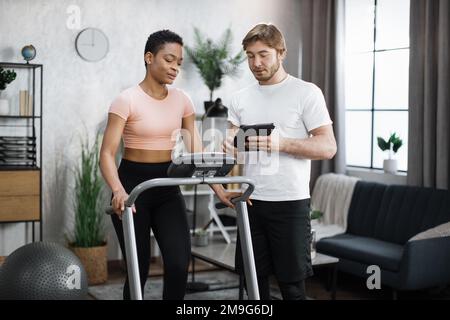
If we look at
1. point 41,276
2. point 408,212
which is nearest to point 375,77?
point 408,212

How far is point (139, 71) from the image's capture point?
18.7 ft

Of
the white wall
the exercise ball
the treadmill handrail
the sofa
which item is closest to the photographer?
the treadmill handrail

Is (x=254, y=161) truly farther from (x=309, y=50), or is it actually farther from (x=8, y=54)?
(x=309, y=50)

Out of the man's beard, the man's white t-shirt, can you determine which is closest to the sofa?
the man's white t-shirt

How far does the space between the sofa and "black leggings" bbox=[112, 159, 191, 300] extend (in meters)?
1.88

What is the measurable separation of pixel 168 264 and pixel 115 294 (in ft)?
6.72

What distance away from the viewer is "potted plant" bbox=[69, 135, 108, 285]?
17.0 ft

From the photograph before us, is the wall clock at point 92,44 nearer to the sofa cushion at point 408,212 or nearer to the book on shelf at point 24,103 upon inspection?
the book on shelf at point 24,103

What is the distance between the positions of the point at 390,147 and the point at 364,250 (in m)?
1.05

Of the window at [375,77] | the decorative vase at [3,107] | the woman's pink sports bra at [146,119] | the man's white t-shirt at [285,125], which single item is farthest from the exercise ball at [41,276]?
the window at [375,77]

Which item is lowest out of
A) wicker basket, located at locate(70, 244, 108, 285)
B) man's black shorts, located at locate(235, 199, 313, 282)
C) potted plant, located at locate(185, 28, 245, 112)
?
wicker basket, located at locate(70, 244, 108, 285)

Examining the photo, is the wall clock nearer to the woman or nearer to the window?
the window

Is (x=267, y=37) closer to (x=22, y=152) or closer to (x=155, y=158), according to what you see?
(x=155, y=158)

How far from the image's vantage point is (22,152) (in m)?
5.18
